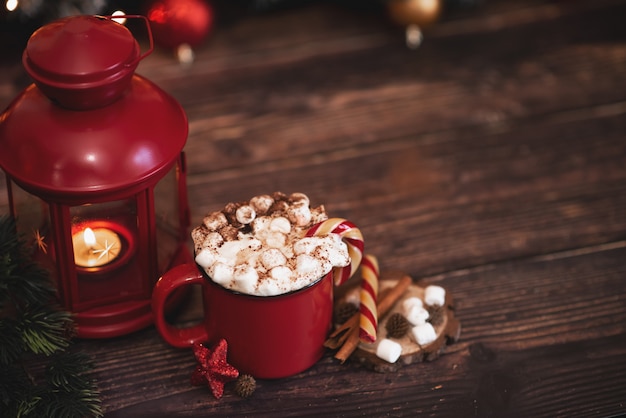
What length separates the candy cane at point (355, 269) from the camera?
96cm

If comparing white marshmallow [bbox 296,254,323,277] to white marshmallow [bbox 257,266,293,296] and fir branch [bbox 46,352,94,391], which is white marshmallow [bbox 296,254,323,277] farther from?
fir branch [bbox 46,352,94,391]

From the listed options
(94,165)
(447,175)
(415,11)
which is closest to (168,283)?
(94,165)

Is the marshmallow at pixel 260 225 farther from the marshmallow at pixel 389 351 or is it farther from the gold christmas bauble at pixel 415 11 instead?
the gold christmas bauble at pixel 415 11

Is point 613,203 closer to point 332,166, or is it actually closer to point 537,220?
point 537,220

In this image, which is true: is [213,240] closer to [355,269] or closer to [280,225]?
[280,225]

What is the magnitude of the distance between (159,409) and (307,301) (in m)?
0.23

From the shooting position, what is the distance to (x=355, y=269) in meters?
1.03

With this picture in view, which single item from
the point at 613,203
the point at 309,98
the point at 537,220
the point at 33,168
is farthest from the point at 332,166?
the point at 33,168

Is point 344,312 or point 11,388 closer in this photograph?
point 11,388

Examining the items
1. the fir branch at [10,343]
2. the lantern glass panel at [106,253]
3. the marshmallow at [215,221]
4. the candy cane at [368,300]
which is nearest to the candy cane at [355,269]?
the candy cane at [368,300]

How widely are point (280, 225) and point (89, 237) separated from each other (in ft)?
0.76

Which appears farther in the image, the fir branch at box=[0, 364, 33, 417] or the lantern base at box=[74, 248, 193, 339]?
the lantern base at box=[74, 248, 193, 339]

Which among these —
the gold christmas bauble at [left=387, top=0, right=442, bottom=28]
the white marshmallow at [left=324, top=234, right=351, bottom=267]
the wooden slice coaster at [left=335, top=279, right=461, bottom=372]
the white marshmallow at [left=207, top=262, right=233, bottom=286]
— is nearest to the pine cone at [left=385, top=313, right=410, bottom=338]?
the wooden slice coaster at [left=335, top=279, right=461, bottom=372]

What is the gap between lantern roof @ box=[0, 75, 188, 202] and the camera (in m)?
0.89
